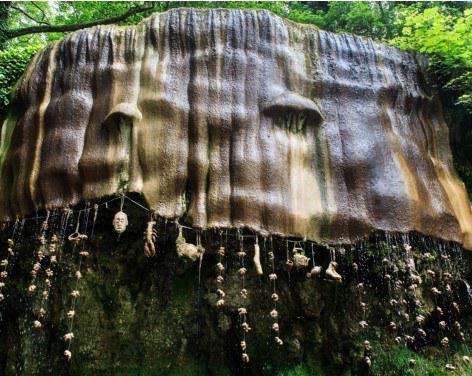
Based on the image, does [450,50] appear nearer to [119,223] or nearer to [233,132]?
[233,132]

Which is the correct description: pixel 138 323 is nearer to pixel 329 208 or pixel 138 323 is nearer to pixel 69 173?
pixel 69 173

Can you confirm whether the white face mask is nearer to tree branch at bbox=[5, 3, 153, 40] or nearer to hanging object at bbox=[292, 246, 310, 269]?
hanging object at bbox=[292, 246, 310, 269]

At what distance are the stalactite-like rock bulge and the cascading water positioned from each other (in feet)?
0.07

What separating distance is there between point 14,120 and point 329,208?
15.6 feet

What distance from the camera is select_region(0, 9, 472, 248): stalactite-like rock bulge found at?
5496mm

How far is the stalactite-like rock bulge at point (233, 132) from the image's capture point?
18.0 ft

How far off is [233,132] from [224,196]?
90 cm

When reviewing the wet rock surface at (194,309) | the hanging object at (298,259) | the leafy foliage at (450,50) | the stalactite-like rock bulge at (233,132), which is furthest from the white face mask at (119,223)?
the leafy foliage at (450,50)

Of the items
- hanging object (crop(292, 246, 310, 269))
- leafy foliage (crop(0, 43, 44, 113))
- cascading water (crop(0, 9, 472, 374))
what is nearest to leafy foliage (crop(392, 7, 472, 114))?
cascading water (crop(0, 9, 472, 374))

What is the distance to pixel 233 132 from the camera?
5746 mm

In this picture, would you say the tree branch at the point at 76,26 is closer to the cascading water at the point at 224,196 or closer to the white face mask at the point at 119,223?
the cascading water at the point at 224,196

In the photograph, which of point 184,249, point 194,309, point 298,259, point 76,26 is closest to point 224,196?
point 184,249

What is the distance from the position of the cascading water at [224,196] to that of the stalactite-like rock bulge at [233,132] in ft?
0.07

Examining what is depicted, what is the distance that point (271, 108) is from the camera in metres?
5.92
